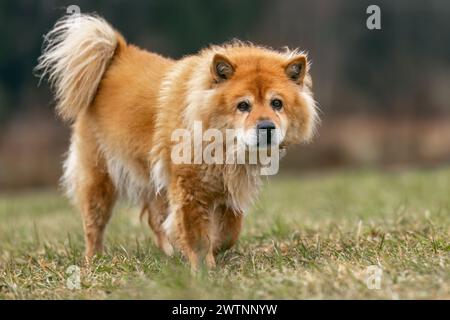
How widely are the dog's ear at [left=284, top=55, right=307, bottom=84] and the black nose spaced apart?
2.14 feet

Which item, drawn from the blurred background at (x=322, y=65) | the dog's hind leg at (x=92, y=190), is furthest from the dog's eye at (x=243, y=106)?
the blurred background at (x=322, y=65)

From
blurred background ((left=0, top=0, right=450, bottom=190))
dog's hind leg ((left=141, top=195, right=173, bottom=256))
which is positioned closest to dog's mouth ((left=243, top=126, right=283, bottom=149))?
dog's hind leg ((left=141, top=195, right=173, bottom=256))

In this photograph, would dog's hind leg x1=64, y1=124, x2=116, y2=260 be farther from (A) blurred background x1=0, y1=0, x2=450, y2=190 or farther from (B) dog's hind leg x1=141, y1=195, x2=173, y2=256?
(A) blurred background x1=0, y1=0, x2=450, y2=190

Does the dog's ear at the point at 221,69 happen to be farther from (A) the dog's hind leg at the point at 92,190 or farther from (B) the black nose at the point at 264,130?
(A) the dog's hind leg at the point at 92,190

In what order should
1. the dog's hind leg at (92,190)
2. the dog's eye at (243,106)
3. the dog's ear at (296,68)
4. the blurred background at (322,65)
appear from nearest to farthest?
1. the dog's eye at (243,106)
2. the dog's ear at (296,68)
3. the dog's hind leg at (92,190)
4. the blurred background at (322,65)

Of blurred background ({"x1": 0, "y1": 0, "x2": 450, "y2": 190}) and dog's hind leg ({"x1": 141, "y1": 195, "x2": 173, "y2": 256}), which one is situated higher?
blurred background ({"x1": 0, "y1": 0, "x2": 450, "y2": 190})

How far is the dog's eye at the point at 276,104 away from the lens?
539cm

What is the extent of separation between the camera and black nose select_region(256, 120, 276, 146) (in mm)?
5141

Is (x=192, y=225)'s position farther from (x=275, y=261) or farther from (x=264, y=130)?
(x=264, y=130)

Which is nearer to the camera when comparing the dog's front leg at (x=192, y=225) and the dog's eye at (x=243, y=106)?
the dog's eye at (x=243, y=106)

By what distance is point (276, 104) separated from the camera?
541 centimetres

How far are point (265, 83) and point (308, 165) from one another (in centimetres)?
1683

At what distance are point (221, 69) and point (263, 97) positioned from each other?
0.40 metres

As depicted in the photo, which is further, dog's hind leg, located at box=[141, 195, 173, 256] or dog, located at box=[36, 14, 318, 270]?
dog's hind leg, located at box=[141, 195, 173, 256]
